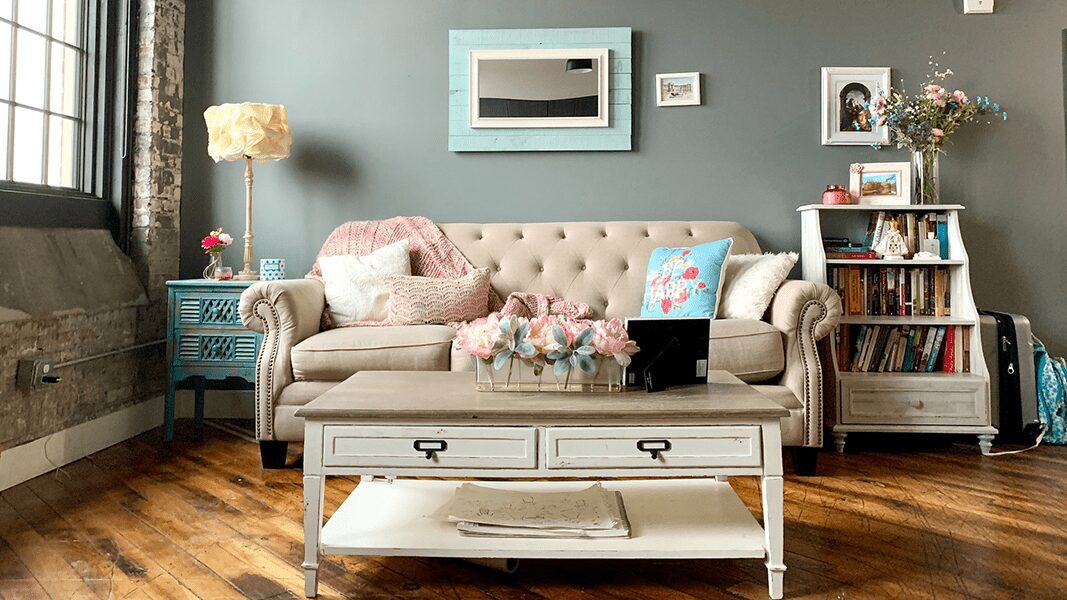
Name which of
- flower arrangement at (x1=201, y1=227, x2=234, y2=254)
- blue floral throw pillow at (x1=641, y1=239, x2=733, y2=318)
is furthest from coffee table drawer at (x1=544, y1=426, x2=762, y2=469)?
flower arrangement at (x1=201, y1=227, x2=234, y2=254)

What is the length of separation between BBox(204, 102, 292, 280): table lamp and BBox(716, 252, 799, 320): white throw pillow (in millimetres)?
2064

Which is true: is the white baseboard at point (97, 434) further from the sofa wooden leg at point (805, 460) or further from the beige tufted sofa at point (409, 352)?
the sofa wooden leg at point (805, 460)

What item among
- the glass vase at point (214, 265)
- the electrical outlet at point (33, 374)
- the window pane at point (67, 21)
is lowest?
the electrical outlet at point (33, 374)

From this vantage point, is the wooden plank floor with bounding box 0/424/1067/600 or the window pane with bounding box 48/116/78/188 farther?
the window pane with bounding box 48/116/78/188

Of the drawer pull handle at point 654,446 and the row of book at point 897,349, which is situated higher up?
the row of book at point 897,349

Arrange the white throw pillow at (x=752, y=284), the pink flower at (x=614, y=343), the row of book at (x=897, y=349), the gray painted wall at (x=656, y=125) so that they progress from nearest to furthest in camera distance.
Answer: the pink flower at (x=614, y=343)
the white throw pillow at (x=752, y=284)
the row of book at (x=897, y=349)
the gray painted wall at (x=656, y=125)

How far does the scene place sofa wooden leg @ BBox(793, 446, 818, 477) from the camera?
8.80 ft

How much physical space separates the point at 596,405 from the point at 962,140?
291 cm

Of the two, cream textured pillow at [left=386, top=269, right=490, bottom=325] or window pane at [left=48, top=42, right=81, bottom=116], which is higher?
window pane at [left=48, top=42, right=81, bottom=116]

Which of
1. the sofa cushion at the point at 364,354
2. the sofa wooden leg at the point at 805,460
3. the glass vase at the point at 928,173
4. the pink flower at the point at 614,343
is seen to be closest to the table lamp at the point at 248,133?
the sofa cushion at the point at 364,354

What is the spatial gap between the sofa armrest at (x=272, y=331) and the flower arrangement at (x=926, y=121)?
8.79ft

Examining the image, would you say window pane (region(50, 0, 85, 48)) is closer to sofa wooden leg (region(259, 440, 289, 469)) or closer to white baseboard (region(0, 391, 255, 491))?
white baseboard (region(0, 391, 255, 491))

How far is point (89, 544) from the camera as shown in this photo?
1942 millimetres

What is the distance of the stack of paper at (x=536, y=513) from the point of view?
164 cm
